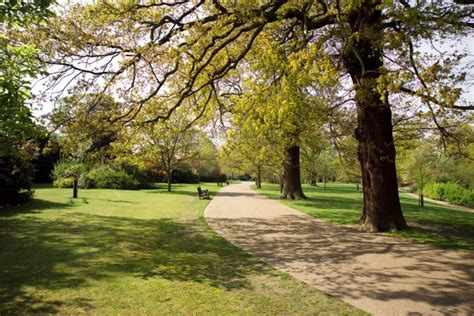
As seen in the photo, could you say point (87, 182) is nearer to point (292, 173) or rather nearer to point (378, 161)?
point (292, 173)

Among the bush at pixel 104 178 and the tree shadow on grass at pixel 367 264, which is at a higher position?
the bush at pixel 104 178

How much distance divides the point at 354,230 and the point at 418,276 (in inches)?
210

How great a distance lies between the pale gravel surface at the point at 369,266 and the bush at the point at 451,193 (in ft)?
82.8

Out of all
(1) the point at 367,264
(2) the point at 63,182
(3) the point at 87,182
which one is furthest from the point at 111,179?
(1) the point at 367,264

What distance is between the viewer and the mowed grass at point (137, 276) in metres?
A: 5.11

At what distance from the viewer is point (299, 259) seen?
8.00m

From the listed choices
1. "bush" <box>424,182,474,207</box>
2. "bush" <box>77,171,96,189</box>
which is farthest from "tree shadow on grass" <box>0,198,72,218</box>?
"bush" <box>424,182,474,207</box>

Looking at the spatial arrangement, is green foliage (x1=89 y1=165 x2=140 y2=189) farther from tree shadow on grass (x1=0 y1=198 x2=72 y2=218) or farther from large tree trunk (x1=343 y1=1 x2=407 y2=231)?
large tree trunk (x1=343 y1=1 x2=407 y2=231)

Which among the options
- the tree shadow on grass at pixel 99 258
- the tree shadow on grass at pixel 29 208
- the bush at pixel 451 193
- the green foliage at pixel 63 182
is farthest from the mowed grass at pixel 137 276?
the bush at pixel 451 193

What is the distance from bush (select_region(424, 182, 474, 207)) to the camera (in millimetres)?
31311

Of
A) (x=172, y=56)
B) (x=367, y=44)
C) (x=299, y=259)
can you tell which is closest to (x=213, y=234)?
(x=299, y=259)

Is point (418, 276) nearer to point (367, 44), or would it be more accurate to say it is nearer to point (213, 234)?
point (213, 234)

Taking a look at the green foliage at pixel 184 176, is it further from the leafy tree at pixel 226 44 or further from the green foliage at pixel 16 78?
the green foliage at pixel 16 78

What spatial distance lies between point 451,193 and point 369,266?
108ft
